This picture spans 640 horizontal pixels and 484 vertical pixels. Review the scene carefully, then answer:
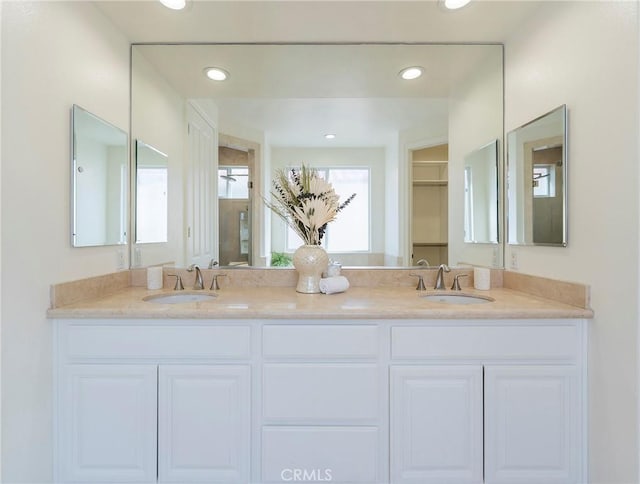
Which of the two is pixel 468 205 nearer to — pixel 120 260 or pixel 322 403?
pixel 322 403

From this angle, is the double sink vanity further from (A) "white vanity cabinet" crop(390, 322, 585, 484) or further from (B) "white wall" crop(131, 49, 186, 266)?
(B) "white wall" crop(131, 49, 186, 266)

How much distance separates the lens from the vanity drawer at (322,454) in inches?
50.8

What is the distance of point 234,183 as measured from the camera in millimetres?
1938

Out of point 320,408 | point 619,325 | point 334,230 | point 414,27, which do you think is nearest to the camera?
point 619,325

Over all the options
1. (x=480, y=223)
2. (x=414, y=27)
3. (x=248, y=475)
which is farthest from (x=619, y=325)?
(x=414, y=27)

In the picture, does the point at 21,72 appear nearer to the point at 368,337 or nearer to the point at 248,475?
the point at 368,337

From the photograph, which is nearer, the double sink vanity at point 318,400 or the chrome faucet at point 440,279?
the double sink vanity at point 318,400

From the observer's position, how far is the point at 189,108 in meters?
1.96

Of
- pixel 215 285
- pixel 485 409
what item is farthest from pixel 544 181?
pixel 215 285

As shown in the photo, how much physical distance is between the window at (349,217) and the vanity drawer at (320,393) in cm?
80

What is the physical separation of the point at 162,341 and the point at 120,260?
731mm

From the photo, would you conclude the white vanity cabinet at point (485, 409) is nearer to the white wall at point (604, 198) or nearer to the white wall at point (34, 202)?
the white wall at point (604, 198)

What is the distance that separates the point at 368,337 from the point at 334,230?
78cm

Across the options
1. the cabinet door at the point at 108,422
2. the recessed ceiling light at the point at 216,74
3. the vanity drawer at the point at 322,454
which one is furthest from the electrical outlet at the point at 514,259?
the recessed ceiling light at the point at 216,74
